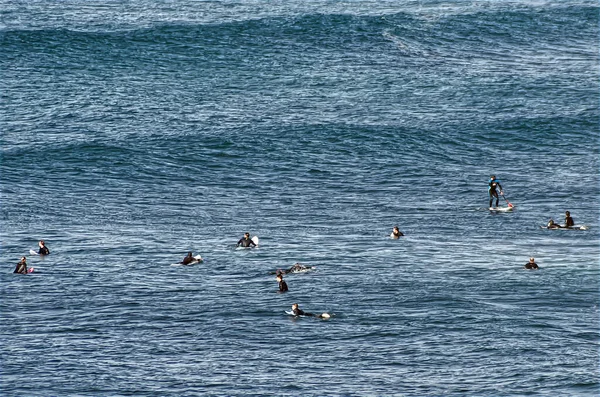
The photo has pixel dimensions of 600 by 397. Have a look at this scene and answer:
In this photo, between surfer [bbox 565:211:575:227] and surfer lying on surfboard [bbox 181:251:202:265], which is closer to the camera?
surfer lying on surfboard [bbox 181:251:202:265]

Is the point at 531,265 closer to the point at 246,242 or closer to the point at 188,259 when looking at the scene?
the point at 246,242

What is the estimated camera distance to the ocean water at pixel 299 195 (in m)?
66.8

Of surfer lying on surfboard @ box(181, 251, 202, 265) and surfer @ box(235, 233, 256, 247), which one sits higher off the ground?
surfer @ box(235, 233, 256, 247)

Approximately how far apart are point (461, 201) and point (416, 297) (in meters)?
28.8

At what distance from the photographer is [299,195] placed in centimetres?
10738

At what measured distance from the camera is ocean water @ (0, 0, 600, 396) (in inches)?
2630

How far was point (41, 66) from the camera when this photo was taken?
145000mm

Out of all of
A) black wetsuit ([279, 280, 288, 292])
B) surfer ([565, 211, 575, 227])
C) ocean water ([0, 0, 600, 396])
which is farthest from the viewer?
surfer ([565, 211, 575, 227])

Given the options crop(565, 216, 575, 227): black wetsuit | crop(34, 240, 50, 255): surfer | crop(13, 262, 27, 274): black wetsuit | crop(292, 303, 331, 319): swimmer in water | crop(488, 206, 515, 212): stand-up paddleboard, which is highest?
crop(488, 206, 515, 212): stand-up paddleboard

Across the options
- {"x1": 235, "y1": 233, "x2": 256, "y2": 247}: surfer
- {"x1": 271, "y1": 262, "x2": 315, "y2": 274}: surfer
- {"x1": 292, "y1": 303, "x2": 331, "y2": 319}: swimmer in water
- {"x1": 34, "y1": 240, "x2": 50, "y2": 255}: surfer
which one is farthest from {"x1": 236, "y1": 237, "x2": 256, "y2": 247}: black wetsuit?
{"x1": 292, "y1": 303, "x2": 331, "y2": 319}: swimmer in water

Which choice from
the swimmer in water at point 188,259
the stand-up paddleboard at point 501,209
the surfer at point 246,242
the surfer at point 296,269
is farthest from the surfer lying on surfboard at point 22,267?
the stand-up paddleboard at point 501,209

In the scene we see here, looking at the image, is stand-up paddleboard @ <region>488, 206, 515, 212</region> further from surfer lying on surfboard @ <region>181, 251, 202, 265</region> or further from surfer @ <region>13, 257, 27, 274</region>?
surfer @ <region>13, 257, 27, 274</region>

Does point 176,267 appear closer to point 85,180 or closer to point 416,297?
point 416,297

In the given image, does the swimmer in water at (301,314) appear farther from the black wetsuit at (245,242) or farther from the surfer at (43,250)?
the surfer at (43,250)
